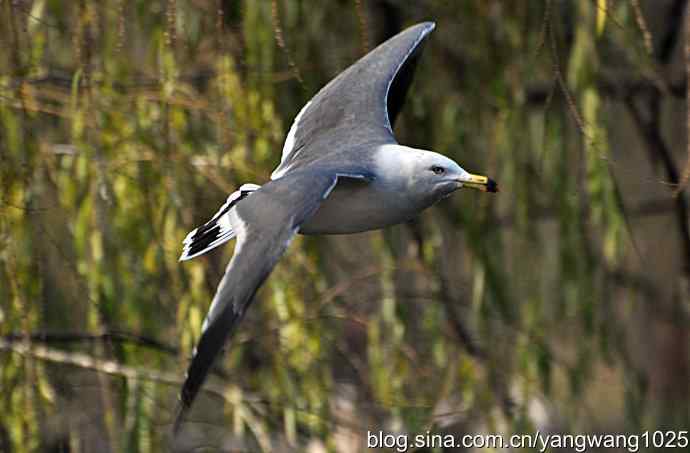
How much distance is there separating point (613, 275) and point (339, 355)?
0.80 meters

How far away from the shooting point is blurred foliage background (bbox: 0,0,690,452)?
2.27m

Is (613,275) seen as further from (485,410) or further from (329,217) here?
(329,217)

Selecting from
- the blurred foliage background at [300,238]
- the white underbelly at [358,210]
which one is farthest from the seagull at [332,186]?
the blurred foliage background at [300,238]

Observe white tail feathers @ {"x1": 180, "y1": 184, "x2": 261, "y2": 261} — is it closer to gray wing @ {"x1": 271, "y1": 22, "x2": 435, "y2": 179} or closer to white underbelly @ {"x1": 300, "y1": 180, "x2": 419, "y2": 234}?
white underbelly @ {"x1": 300, "y1": 180, "x2": 419, "y2": 234}

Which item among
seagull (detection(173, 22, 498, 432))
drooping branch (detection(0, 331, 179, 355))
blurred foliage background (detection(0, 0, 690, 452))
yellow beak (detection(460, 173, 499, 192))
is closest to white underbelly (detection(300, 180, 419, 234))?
seagull (detection(173, 22, 498, 432))

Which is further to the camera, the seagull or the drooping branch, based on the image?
the drooping branch

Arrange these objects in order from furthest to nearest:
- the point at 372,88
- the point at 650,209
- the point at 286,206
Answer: the point at 650,209 < the point at 372,88 < the point at 286,206

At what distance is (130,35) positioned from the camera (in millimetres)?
2715

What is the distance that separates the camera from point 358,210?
2.04 metres

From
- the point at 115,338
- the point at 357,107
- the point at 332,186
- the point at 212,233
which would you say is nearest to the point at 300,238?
the point at 357,107

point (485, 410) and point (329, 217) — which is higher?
point (329, 217)

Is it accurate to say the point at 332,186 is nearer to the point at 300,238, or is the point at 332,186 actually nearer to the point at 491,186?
the point at 491,186

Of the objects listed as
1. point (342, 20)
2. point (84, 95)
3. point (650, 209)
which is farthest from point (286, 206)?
point (650, 209)

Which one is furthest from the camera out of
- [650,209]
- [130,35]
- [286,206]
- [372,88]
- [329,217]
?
[650,209]
